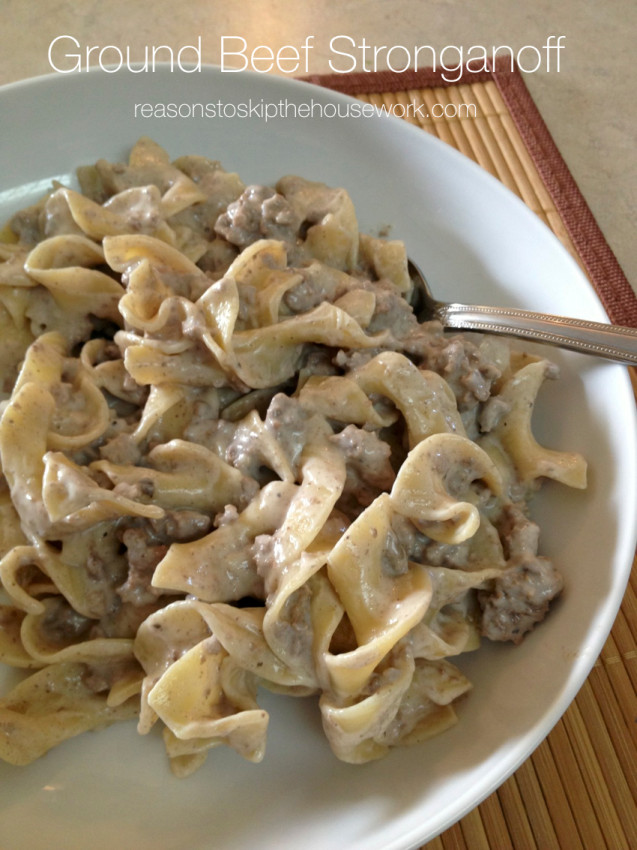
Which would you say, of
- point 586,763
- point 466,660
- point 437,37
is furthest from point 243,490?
point 437,37

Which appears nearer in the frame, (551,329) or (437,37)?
(551,329)

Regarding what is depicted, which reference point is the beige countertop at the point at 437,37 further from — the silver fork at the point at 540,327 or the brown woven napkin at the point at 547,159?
the silver fork at the point at 540,327

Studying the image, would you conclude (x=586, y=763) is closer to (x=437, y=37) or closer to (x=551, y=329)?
(x=551, y=329)

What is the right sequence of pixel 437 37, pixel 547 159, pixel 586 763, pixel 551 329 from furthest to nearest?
pixel 437 37 → pixel 547 159 → pixel 551 329 → pixel 586 763

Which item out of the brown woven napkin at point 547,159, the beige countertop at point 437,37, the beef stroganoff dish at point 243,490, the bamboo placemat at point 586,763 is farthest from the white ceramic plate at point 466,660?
the beige countertop at point 437,37

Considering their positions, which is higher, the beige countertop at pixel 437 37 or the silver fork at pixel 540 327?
the beige countertop at pixel 437 37

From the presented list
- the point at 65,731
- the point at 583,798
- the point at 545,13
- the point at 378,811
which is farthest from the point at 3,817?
the point at 545,13

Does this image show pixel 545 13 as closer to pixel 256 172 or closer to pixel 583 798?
pixel 256 172
